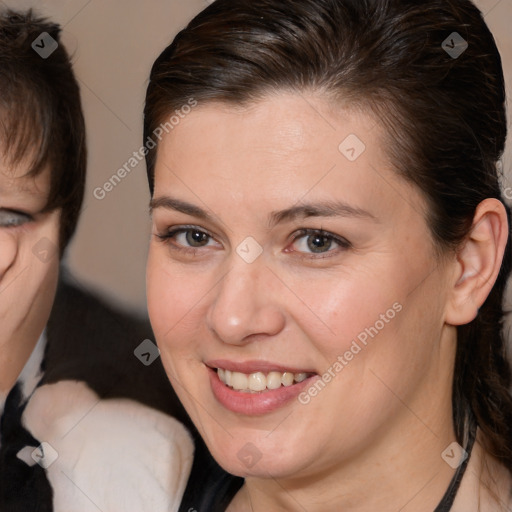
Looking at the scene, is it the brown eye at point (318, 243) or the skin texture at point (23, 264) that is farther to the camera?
the skin texture at point (23, 264)

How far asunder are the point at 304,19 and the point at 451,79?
0.56 feet

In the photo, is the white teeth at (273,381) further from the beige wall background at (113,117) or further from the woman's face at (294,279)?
the beige wall background at (113,117)

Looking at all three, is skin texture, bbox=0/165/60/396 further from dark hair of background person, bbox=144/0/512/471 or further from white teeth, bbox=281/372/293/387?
white teeth, bbox=281/372/293/387

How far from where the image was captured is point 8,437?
53.7 inches

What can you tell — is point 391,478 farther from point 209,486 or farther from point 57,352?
point 57,352

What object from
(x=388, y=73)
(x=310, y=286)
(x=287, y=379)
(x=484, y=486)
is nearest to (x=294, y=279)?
(x=310, y=286)

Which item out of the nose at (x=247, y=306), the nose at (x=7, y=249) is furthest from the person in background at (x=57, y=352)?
the nose at (x=247, y=306)

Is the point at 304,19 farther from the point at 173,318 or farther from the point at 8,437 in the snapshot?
the point at 8,437

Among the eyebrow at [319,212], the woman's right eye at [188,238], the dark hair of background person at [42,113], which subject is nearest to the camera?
the eyebrow at [319,212]

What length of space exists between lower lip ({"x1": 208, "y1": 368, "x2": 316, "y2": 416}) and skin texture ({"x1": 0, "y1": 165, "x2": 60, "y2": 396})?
375 millimetres

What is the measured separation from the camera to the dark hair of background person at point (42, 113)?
1261 millimetres

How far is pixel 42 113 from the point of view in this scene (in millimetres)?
1266

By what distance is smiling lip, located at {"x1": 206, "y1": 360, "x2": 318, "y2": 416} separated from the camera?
1.02 m

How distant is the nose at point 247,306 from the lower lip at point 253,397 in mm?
79
